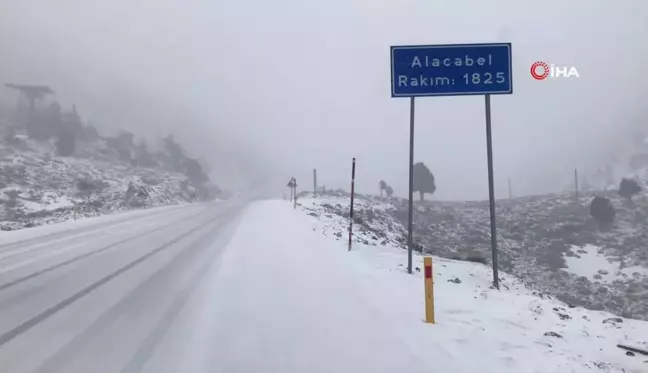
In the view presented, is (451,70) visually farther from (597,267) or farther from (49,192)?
(49,192)

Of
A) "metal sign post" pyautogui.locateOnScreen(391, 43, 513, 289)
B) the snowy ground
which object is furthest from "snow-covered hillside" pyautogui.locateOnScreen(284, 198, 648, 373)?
the snowy ground

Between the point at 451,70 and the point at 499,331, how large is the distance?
19.4 ft

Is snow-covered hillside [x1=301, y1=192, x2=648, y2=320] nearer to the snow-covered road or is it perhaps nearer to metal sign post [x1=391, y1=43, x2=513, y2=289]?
metal sign post [x1=391, y1=43, x2=513, y2=289]

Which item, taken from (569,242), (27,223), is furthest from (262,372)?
(569,242)

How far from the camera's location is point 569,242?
112 feet

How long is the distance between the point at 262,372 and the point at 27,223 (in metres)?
20.2

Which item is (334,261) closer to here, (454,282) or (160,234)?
(454,282)

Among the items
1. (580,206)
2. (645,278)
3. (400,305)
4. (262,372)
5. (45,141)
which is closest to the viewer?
(262,372)

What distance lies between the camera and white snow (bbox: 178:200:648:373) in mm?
4531

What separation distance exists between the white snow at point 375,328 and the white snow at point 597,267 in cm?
2241

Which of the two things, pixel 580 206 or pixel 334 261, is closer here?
pixel 334 261

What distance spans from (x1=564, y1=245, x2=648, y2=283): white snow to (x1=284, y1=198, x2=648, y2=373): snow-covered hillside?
73.9 feet

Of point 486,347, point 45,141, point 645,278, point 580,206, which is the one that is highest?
point 45,141

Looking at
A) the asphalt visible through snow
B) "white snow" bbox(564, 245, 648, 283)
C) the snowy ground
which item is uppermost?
the snowy ground
